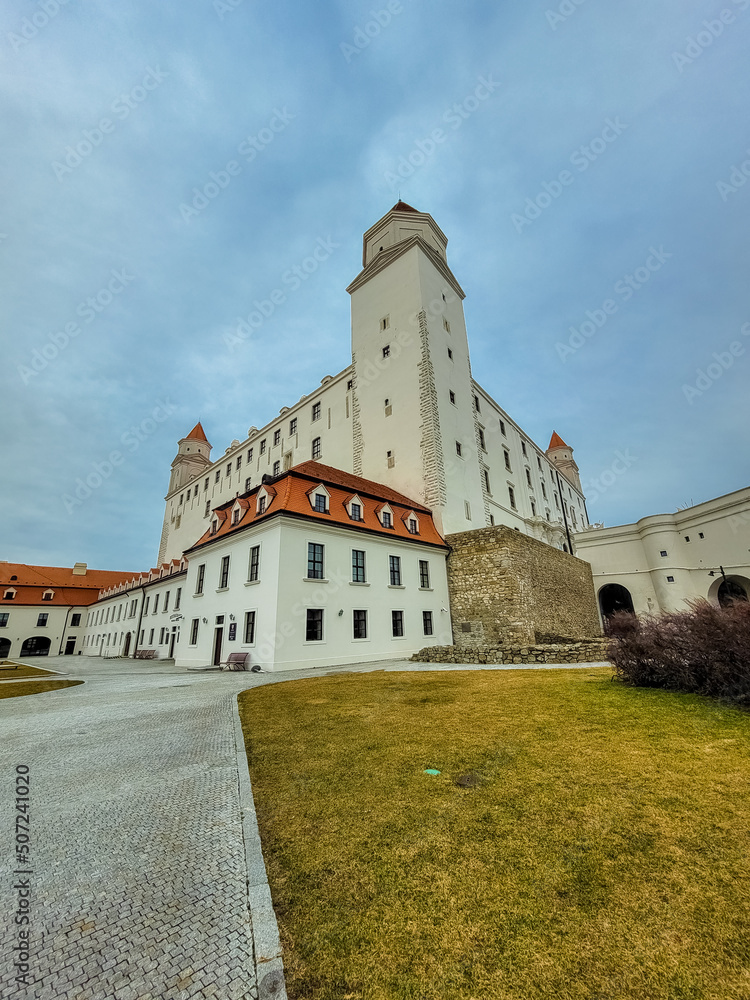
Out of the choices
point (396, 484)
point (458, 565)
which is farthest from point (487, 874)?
point (396, 484)

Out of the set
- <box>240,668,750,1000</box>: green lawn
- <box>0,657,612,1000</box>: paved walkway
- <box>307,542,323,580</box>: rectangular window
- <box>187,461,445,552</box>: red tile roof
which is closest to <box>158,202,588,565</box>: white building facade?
<box>187,461,445,552</box>: red tile roof

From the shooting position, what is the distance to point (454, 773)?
461 centimetres

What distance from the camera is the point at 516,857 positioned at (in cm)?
309

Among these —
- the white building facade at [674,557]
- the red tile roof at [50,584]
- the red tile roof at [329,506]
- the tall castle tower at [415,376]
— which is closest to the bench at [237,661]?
the red tile roof at [329,506]

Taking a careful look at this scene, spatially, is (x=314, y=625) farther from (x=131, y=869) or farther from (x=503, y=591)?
(x=131, y=869)

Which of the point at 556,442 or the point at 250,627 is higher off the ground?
the point at 556,442

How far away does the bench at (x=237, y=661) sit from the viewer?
17.7 m

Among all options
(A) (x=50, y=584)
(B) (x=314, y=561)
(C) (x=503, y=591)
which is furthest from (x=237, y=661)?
(A) (x=50, y=584)

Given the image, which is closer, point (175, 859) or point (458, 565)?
point (175, 859)

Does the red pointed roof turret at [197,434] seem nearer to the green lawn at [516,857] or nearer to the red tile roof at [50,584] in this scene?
the red tile roof at [50,584]

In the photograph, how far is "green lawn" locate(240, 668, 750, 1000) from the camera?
6.98 ft

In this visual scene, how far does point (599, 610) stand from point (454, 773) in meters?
40.0

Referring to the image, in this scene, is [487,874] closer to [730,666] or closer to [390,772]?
[390,772]

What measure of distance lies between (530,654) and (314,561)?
980 cm
